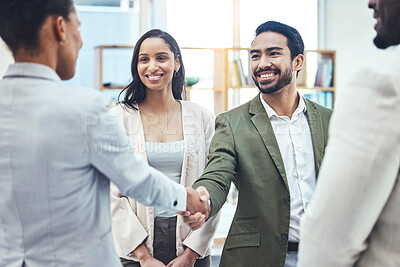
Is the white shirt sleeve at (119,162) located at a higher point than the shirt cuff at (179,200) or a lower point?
higher

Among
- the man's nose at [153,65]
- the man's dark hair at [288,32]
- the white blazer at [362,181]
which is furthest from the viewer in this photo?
the man's nose at [153,65]

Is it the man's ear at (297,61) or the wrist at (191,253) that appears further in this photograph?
the man's ear at (297,61)

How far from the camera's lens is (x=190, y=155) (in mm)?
2180

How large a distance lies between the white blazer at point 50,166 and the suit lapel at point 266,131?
2.70 ft

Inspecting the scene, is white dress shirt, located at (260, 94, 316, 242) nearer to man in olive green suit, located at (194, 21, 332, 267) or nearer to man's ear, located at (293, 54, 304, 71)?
man in olive green suit, located at (194, 21, 332, 267)

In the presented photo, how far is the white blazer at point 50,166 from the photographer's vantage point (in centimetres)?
114

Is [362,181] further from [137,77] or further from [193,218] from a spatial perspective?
[137,77]

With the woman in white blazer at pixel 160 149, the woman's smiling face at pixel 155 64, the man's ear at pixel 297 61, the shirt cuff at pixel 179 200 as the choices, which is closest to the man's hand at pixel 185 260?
the woman in white blazer at pixel 160 149

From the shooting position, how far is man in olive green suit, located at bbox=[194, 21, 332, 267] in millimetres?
1838

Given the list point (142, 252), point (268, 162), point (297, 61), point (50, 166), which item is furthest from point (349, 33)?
point (50, 166)

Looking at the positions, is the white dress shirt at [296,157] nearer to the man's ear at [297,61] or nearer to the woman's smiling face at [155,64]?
the man's ear at [297,61]

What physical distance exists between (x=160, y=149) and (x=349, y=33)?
4696 mm

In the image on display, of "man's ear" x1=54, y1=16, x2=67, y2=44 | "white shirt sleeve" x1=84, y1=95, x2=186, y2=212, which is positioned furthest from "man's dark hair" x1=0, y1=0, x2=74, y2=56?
"white shirt sleeve" x1=84, y1=95, x2=186, y2=212

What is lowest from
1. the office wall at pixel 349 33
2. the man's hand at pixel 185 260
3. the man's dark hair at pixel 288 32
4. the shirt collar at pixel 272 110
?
the man's hand at pixel 185 260
